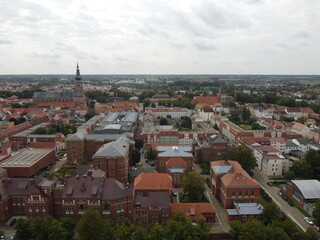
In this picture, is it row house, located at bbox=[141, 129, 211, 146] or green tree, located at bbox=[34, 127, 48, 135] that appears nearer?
row house, located at bbox=[141, 129, 211, 146]

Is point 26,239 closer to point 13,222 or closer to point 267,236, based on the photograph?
point 13,222

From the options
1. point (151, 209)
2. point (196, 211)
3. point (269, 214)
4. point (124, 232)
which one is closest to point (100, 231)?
point (124, 232)

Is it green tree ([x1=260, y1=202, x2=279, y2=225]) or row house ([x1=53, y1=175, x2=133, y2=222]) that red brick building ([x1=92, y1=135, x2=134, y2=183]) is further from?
green tree ([x1=260, y1=202, x2=279, y2=225])

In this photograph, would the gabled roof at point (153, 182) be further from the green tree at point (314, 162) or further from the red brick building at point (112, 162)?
the green tree at point (314, 162)

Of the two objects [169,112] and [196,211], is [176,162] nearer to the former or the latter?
[196,211]

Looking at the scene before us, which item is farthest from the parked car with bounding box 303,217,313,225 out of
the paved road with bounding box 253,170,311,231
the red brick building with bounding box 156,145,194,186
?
the red brick building with bounding box 156,145,194,186

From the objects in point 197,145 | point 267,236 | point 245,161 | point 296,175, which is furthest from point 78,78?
point 267,236

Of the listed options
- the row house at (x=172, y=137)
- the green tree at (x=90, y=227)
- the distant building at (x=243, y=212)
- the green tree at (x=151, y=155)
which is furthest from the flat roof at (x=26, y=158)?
the distant building at (x=243, y=212)

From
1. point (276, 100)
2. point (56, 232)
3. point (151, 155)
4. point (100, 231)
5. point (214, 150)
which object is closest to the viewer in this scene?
point (56, 232)
